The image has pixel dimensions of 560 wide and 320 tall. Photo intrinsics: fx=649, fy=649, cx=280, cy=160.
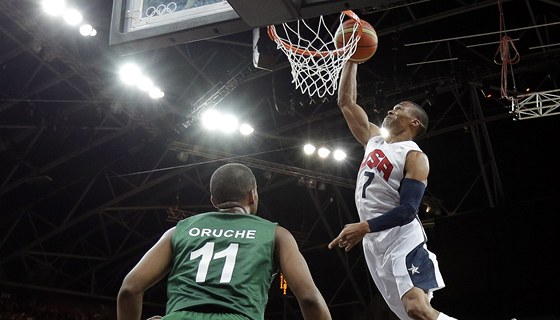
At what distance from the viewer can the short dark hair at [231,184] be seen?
2850 mm

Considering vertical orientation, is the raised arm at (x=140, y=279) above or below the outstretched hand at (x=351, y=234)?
below

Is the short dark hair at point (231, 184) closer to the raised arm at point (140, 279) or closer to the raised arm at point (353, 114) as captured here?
the raised arm at point (140, 279)

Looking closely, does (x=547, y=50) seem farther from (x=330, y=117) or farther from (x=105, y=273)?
(x=105, y=273)

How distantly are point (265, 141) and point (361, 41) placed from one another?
28.7 ft

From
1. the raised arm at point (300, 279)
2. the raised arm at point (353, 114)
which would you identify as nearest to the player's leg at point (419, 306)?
the raised arm at point (353, 114)

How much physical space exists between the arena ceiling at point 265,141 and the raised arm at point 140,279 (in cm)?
720

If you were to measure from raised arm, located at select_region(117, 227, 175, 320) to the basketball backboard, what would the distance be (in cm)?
195

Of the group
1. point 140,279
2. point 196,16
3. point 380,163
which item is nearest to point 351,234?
point 380,163

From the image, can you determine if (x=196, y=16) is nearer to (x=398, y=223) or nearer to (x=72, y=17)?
(x=398, y=223)

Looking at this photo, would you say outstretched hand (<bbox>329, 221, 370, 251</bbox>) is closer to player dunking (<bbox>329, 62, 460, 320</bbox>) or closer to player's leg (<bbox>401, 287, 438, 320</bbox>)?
player dunking (<bbox>329, 62, 460, 320</bbox>)

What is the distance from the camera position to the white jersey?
4.03m

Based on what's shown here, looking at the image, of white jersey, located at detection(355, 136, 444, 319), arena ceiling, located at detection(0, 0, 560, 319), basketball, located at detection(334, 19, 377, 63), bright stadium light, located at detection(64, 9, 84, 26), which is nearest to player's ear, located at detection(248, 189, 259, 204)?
white jersey, located at detection(355, 136, 444, 319)

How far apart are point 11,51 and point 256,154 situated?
5161 mm

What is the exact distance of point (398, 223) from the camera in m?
3.89
